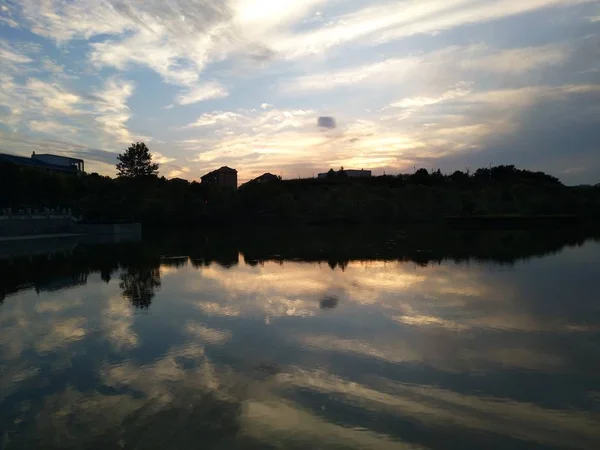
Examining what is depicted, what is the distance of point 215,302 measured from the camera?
43.9 feet

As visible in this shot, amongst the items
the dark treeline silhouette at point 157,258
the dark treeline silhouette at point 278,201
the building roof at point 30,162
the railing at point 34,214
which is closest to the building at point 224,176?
the building roof at point 30,162

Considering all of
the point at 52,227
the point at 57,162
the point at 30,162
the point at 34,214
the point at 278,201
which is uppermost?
the point at 57,162

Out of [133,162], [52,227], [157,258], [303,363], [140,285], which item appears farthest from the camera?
[133,162]

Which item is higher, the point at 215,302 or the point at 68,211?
the point at 68,211

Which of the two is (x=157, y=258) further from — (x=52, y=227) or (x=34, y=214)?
(x=34, y=214)

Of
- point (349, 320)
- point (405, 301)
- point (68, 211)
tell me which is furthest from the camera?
point (68, 211)

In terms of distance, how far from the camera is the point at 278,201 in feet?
228

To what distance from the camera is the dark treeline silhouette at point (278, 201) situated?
55250mm

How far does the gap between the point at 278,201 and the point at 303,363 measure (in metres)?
61.9

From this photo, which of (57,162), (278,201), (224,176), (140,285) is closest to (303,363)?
(140,285)

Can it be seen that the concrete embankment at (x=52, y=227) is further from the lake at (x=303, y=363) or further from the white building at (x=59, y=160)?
the white building at (x=59, y=160)

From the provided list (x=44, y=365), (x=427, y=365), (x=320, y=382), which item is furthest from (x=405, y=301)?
(x=44, y=365)

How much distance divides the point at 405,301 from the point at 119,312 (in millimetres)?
8251

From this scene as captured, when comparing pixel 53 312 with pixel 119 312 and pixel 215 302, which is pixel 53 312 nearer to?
pixel 119 312
